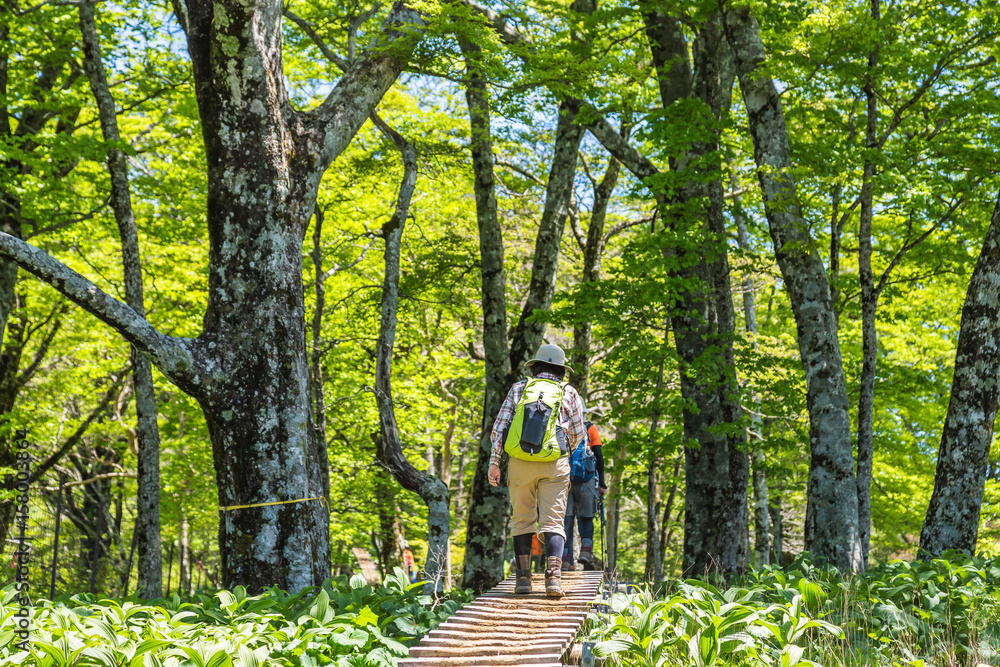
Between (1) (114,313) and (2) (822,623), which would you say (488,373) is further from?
(2) (822,623)

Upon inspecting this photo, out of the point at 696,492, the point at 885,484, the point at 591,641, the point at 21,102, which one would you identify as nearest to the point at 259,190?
the point at 591,641

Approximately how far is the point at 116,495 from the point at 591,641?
22.2 m

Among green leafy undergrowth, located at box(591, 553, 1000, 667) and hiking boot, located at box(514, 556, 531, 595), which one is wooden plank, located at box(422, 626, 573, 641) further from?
hiking boot, located at box(514, 556, 531, 595)

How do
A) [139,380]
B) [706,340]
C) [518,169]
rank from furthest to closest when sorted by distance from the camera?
1. [518,169]
2. [706,340]
3. [139,380]

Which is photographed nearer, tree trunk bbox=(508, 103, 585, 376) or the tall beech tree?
the tall beech tree

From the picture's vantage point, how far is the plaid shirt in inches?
219

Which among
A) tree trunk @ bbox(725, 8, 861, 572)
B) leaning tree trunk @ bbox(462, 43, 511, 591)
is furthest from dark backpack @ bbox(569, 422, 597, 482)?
leaning tree trunk @ bbox(462, 43, 511, 591)

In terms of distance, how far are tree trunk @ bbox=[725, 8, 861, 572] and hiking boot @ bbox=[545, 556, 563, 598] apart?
3.22m

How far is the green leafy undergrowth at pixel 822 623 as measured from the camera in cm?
361

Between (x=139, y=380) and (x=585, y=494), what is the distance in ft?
18.8

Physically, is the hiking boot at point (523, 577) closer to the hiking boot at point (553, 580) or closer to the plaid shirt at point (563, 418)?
the hiking boot at point (553, 580)

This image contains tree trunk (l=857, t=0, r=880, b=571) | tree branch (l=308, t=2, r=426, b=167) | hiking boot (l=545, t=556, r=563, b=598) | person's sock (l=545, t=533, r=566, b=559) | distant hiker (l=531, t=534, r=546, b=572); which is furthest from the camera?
tree trunk (l=857, t=0, r=880, b=571)

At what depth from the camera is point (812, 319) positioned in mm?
7902

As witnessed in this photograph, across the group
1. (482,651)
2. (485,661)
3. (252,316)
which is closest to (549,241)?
(252,316)
